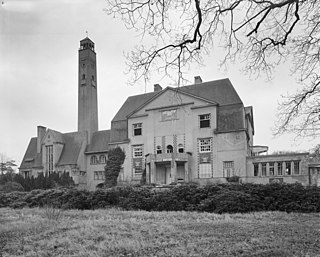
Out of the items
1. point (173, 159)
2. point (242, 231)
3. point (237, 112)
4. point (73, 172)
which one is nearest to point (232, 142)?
point (237, 112)

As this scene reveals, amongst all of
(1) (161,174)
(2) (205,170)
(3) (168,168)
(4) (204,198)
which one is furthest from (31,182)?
(4) (204,198)

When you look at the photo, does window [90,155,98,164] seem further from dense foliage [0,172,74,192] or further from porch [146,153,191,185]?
porch [146,153,191,185]

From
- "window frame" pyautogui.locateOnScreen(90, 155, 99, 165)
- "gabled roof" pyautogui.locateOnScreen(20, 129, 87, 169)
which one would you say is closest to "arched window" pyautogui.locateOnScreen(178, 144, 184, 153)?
"window frame" pyautogui.locateOnScreen(90, 155, 99, 165)

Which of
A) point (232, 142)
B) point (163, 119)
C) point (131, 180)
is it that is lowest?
point (131, 180)

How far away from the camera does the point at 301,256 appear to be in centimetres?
656

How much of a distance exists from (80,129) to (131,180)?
51.4 feet

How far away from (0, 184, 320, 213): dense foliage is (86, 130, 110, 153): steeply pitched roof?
30111mm

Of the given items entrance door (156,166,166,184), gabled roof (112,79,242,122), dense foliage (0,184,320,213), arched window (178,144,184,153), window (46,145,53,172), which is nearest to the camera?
dense foliage (0,184,320,213)

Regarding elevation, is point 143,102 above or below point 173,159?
above

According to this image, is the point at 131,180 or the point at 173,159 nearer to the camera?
the point at 173,159

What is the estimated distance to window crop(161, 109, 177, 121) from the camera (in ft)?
145

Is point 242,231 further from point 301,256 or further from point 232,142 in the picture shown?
point 232,142

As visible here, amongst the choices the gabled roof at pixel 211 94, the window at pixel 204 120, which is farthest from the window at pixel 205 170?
the gabled roof at pixel 211 94

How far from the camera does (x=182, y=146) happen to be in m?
43.3
